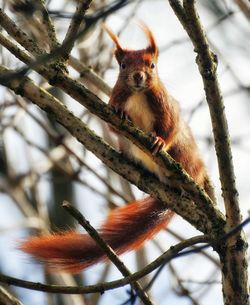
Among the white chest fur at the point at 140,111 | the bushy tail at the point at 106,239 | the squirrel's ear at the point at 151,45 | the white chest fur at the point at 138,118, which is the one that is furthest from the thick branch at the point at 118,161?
the squirrel's ear at the point at 151,45

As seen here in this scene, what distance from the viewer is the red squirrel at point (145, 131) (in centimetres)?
294

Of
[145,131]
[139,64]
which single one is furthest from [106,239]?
[139,64]

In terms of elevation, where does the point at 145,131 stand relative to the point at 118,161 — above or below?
above

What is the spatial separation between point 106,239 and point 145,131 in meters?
0.53

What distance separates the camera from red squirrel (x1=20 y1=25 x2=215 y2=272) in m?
2.94

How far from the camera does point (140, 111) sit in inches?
122

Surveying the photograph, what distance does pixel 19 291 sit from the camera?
14.4 feet

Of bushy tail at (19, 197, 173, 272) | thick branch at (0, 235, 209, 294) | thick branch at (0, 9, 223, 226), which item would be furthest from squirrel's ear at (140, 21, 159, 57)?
thick branch at (0, 235, 209, 294)

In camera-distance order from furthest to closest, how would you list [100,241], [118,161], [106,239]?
[106,239] → [118,161] → [100,241]

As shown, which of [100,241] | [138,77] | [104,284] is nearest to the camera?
[104,284]

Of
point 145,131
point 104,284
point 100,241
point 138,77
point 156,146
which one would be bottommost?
point 104,284

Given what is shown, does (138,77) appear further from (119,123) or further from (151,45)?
(119,123)

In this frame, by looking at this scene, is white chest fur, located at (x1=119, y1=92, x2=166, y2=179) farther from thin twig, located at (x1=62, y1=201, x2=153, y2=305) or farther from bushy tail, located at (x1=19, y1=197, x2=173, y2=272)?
thin twig, located at (x1=62, y1=201, x2=153, y2=305)

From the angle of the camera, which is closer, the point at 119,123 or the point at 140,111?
the point at 119,123
